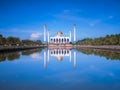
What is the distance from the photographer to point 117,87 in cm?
759

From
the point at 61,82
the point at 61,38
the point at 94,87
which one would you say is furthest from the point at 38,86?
the point at 61,38

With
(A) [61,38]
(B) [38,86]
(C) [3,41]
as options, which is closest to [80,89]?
(B) [38,86]

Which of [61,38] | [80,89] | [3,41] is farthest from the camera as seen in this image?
[61,38]

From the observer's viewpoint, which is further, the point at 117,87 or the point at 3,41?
the point at 3,41

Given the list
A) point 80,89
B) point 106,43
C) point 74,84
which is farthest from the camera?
point 106,43

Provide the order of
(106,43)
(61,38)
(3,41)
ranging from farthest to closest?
(61,38) → (106,43) → (3,41)

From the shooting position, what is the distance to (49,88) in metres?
7.42

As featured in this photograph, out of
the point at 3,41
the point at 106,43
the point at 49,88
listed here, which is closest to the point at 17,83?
the point at 49,88

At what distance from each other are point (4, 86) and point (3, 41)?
125 ft

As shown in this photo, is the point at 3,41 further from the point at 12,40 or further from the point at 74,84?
the point at 74,84

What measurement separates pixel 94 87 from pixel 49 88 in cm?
167

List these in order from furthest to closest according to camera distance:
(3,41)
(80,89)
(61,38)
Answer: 1. (61,38)
2. (3,41)
3. (80,89)

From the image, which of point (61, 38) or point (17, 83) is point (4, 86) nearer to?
point (17, 83)

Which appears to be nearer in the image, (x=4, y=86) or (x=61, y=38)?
(x=4, y=86)
